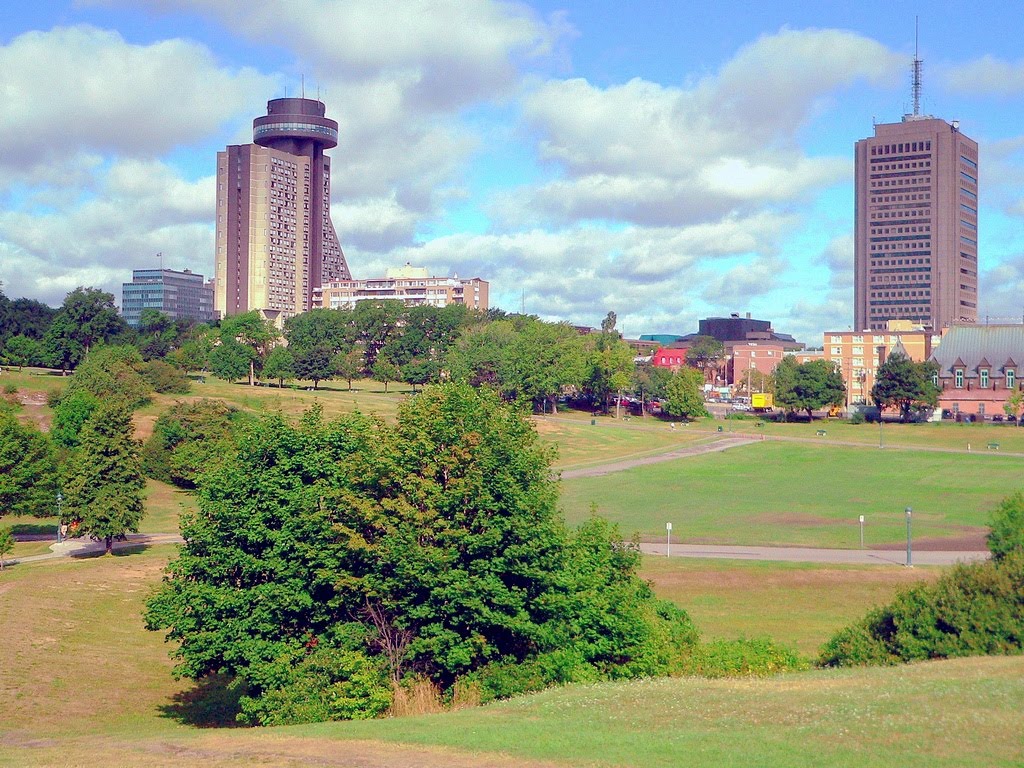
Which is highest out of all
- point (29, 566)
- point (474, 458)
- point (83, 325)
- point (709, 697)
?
point (83, 325)

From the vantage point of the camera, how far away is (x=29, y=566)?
52938 millimetres

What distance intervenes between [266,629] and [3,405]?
70.8 meters

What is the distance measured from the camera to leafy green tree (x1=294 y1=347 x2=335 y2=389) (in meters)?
154

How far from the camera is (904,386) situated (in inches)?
5694

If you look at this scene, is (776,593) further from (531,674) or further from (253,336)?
(253,336)

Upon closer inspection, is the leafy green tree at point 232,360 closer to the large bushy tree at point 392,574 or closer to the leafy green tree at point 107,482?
the leafy green tree at point 107,482

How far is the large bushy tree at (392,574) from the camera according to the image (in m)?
27.3

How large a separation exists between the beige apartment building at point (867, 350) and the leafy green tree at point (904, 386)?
2857 centimetres

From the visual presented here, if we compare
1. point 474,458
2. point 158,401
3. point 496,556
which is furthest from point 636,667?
point 158,401

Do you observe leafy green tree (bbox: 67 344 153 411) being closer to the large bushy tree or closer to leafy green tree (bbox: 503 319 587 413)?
leafy green tree (bbox: 503 319 587 413)

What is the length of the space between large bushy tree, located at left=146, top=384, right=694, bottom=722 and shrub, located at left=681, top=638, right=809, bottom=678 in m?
0.72

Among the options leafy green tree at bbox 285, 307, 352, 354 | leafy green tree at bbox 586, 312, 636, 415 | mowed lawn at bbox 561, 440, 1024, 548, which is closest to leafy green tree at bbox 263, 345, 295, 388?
leafy green tree at bbox 285, 307, 352, 354

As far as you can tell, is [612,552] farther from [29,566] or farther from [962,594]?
[29,566]

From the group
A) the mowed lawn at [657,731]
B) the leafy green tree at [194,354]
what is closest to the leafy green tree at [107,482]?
the mowed lawn at [657,731]
